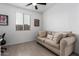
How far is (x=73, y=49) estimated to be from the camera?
110 inches

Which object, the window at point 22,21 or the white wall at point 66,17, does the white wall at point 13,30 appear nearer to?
the window at point 22,21

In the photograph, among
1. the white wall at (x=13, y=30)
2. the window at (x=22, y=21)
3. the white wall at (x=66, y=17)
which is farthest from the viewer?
the window at (x=22, y=21)

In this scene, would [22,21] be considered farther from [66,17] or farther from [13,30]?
[66,17]

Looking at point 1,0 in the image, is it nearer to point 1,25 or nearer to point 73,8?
point 73,8

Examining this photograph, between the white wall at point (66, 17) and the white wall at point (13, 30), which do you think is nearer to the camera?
the white wall at point (66, 17)

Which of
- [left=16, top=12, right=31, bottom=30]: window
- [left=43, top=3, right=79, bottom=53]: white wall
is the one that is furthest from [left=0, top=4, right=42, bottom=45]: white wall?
[left=43, top=3, right=79, bottom=53]: white wall

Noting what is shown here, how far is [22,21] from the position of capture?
456cm

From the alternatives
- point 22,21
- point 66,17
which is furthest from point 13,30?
point 66,17

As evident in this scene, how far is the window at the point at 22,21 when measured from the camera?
171 inches

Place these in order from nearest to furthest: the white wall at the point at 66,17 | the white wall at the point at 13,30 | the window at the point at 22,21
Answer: the white wall at the point at 66,17 < the white wall at the point at 13,30 < the window at the point at 22,21

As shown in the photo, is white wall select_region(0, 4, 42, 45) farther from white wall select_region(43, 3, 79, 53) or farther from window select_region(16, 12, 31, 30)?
white wall select_region(43, 3, 79, 53)

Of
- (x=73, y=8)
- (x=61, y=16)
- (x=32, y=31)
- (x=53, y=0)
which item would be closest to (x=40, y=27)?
(x=32, y=31)

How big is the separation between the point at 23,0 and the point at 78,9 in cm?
276

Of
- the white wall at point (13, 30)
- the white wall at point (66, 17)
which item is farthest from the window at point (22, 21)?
the white wall at point (66, 17)
